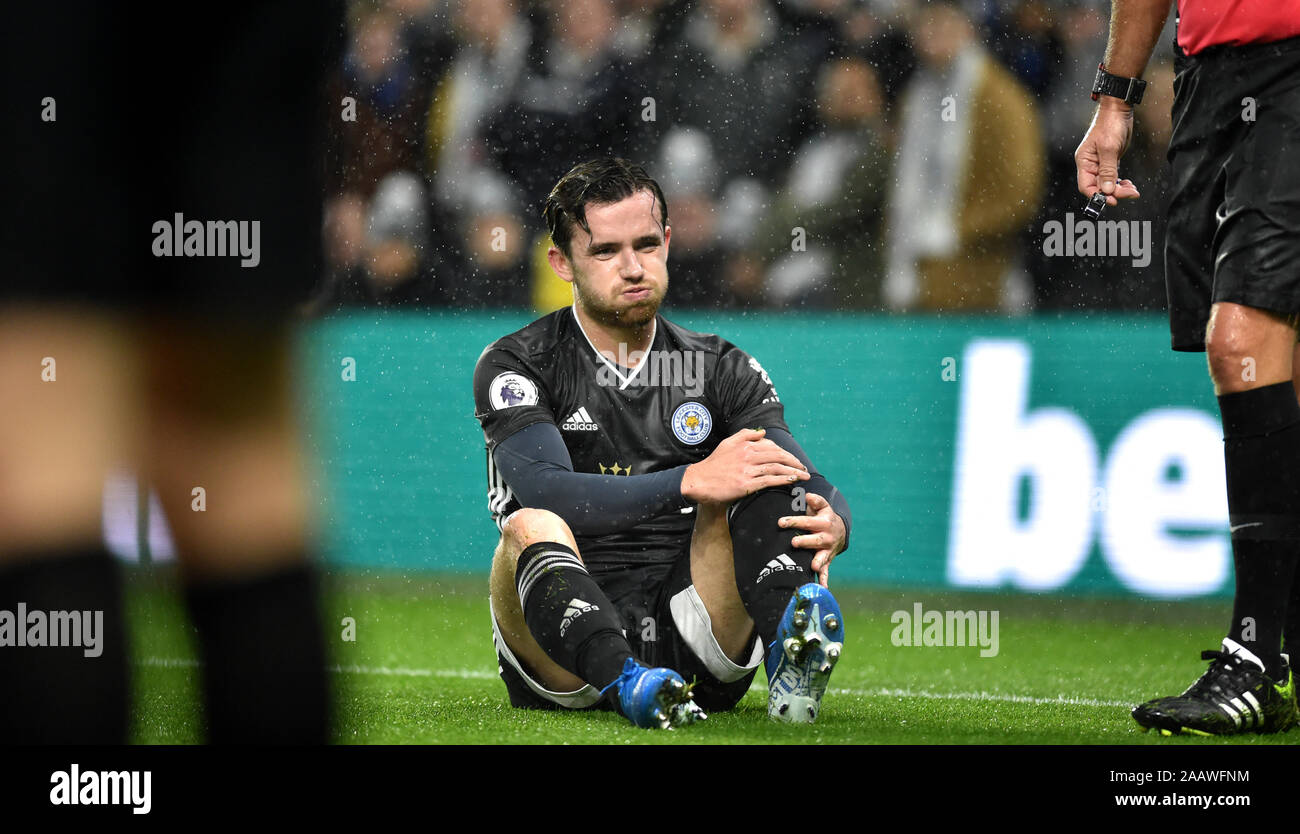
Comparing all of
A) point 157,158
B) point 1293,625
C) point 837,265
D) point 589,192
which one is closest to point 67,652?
point 157,158

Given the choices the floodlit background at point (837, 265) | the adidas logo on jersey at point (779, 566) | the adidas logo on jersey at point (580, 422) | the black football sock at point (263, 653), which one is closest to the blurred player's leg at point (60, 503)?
the black football sock at point (263, 653)

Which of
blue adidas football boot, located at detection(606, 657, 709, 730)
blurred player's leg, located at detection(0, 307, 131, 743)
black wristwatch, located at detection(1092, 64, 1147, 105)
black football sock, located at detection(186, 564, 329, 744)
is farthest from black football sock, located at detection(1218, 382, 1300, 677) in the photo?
blurred player's leg, located at detection(0, 307, 131, 743)

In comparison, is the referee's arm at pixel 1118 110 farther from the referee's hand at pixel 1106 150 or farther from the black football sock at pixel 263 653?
the black football sock at pixel 263 653

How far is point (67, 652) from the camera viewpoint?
53.9 inches

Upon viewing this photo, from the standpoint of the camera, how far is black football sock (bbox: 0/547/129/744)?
1354mm

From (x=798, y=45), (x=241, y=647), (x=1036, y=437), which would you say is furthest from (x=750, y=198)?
(x=241, y=647)

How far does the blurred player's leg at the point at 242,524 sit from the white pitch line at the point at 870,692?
1.40 meters

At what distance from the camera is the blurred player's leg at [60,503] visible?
4.28ft

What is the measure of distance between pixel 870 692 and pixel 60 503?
2001mm

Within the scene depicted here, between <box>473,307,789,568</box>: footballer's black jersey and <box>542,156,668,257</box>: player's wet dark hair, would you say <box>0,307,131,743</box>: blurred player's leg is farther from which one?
<box>542,156,668,257</box>: player's wet dark hair

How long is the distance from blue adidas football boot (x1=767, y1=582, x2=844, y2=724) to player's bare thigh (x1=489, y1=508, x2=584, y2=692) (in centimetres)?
→ 34

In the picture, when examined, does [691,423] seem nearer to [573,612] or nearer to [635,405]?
[635,405]

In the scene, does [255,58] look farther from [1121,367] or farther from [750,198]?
[750,198]
